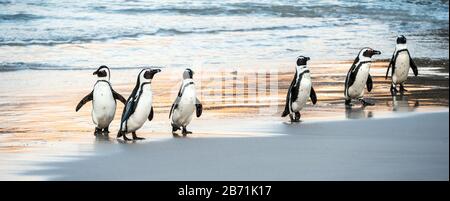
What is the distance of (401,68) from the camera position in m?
7.03

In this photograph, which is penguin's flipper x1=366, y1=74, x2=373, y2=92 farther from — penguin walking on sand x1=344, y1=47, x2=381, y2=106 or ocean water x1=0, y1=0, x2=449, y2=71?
ocean water x1=0, y1=0, x2=449, y2=71

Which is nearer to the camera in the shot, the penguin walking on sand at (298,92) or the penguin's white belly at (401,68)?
the penguin walking on sand at (298,92)

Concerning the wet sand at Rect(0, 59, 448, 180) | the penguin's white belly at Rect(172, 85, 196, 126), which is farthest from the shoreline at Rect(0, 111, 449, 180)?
the penguin's white belly at Rect(172, 85, 196, 126)

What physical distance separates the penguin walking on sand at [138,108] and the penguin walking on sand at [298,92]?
0.90 m

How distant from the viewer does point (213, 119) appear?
233 inches

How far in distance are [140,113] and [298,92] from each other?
1.00 meters

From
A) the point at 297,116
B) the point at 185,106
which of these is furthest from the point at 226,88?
the point at 185,106

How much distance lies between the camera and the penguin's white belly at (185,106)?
5.34 metres

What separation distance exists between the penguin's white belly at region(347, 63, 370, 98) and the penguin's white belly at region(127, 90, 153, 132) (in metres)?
1.56

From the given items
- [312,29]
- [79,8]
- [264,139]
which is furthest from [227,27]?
[264,139]

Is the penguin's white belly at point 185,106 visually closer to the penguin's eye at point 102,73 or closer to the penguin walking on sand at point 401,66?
the penguin's eye at point 102,73

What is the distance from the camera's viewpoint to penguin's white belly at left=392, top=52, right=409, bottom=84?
6.98 metres

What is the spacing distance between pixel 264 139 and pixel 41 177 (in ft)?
4.12

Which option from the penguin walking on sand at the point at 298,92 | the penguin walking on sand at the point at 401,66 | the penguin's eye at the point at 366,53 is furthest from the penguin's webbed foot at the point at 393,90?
the penguin walking on sand at the point at 298,92
